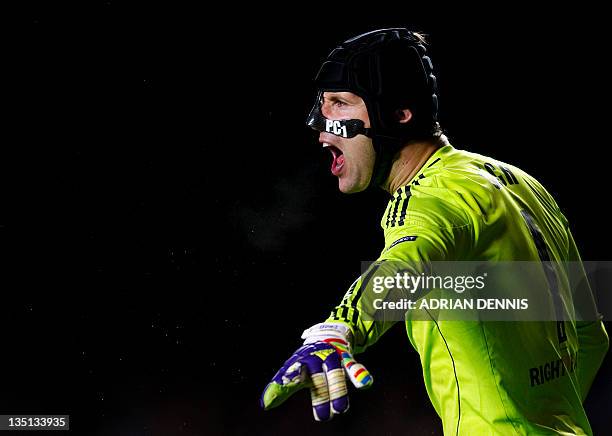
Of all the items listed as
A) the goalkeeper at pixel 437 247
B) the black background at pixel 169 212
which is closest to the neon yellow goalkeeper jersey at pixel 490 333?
the goalkeeper at pixel 437 247

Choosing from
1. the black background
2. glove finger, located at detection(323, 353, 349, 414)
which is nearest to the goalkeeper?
glove finger, located at detection(323, 353, 349, 414)

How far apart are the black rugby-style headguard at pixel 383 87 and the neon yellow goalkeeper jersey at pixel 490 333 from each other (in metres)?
0.15

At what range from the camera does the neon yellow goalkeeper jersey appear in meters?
A: 1.68

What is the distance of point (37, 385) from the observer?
431 centimetres

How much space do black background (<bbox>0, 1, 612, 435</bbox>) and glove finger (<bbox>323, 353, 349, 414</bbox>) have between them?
9.95ft

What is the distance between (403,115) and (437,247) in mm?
739

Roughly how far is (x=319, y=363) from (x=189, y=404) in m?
3.27

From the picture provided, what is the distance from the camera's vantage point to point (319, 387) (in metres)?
1.29

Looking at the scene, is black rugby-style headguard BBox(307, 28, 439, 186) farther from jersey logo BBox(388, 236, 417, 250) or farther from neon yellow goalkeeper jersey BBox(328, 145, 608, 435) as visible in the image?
jersey logo BBox(388, 236, 417, 250)

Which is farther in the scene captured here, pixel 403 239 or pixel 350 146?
pixel 350 146

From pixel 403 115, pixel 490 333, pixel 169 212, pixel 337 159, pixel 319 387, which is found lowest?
pixel 169 212

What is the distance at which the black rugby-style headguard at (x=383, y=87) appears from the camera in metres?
2.15

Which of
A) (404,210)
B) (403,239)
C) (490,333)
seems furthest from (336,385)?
(490,333)

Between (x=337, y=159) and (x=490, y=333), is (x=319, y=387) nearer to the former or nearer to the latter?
(x=490, y=333)
